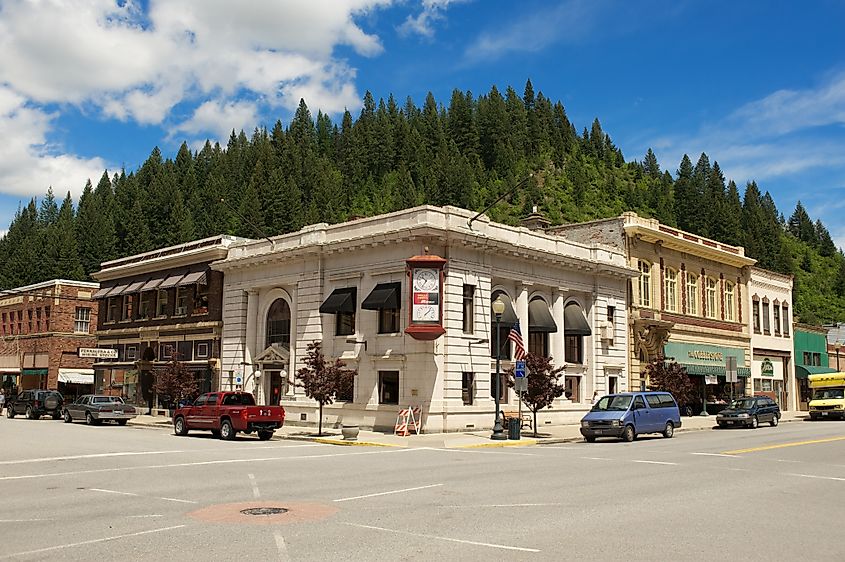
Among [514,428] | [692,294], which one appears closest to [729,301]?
[692,294]

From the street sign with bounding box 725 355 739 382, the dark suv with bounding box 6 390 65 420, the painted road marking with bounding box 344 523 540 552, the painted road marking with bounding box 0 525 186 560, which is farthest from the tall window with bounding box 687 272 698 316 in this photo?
the painted road marking with bounding box 0 525 186 560

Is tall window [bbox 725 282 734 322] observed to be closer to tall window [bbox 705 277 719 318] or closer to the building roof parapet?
tall window [bbox 705 277 719 318]

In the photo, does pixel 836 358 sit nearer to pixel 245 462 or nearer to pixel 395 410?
pixel 395 410

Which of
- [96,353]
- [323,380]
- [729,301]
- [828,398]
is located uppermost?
[729,301]

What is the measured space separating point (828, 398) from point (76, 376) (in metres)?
53.2

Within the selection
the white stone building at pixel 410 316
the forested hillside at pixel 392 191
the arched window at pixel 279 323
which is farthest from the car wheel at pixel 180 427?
the forested hillside at pixel 392 191

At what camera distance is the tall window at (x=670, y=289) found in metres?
49.0

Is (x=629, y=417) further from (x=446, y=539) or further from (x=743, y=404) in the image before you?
(x=446, y=539)

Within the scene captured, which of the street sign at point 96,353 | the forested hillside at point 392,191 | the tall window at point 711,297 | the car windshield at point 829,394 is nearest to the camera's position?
the car windshield at point 829,394

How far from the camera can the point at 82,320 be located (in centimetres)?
6369

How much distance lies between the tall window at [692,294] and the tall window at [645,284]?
509 cm

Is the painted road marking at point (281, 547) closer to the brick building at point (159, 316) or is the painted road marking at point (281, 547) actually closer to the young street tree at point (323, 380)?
the young street tree at point (323, 380)

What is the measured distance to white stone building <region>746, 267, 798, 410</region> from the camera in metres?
57.5

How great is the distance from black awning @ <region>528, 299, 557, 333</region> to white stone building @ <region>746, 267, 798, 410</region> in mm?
24936
